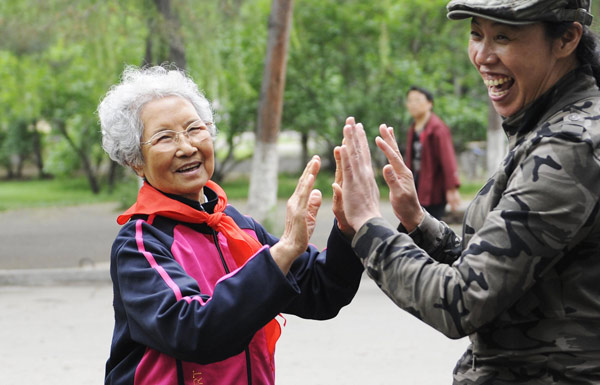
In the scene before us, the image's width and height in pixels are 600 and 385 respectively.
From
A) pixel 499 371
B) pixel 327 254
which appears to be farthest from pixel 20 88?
pixel 499 371

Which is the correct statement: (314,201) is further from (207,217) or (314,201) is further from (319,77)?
(319,77)

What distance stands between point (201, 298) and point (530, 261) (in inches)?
32.2

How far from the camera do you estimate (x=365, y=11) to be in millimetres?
16641

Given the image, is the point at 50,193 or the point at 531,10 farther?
the point at 50,193

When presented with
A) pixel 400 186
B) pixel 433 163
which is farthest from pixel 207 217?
pixel 433 163

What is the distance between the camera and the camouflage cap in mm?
1681

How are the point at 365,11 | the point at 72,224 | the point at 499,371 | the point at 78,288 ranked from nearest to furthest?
the point at 499,371 < the point at 78,288 < the point at 72,224 < the point at 365,11

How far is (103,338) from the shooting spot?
241 inches

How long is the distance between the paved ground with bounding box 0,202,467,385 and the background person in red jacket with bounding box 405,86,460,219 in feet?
3.65

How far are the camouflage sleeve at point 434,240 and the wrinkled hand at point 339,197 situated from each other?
0.16 meters

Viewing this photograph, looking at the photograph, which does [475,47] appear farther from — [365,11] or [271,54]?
[365,11]

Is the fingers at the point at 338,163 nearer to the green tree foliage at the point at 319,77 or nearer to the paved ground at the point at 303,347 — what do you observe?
the paved ground at the point at 303,347

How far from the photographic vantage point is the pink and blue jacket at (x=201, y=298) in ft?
6.29

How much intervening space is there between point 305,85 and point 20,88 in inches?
267
